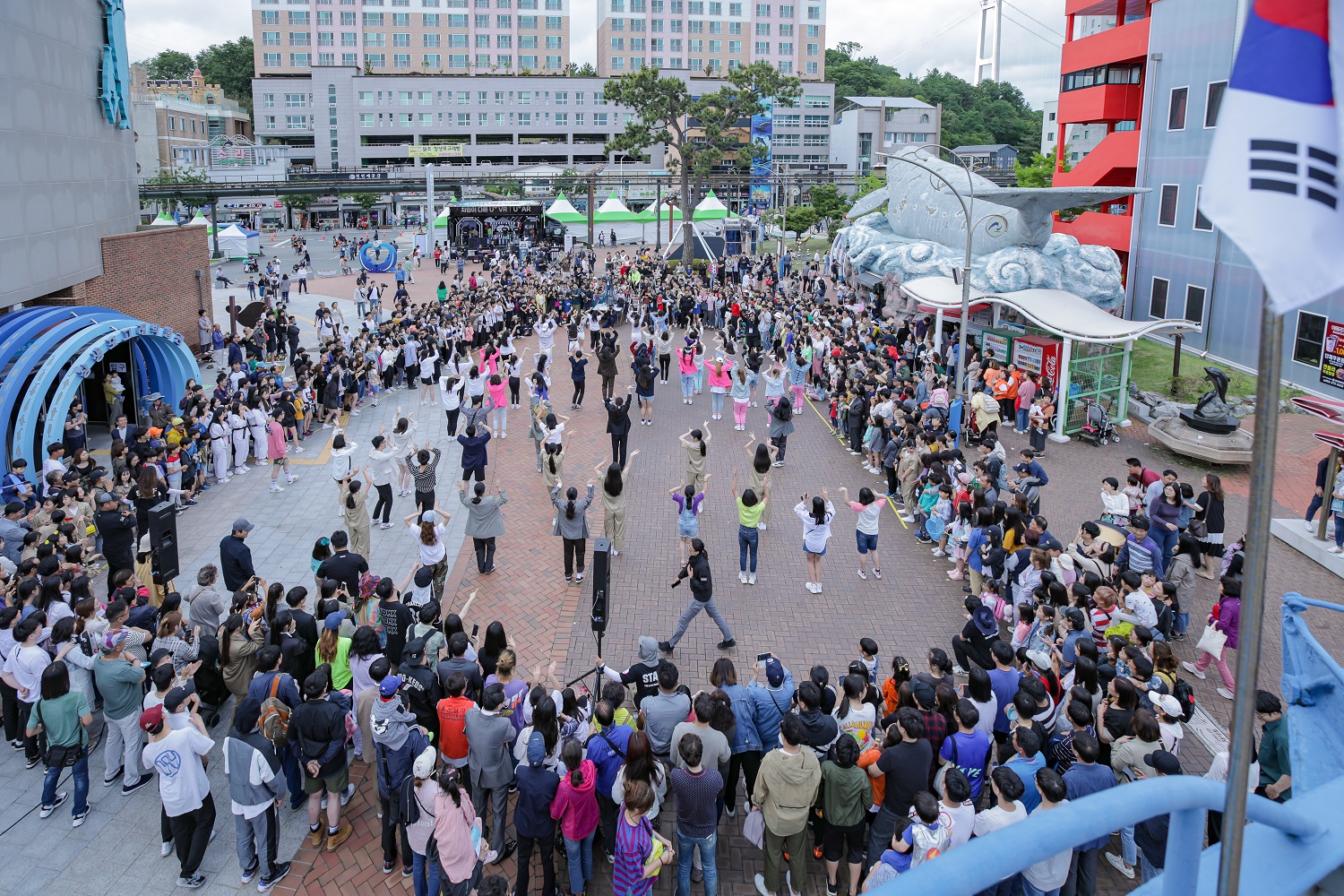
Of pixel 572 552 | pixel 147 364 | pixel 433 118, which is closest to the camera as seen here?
pixel 572 552

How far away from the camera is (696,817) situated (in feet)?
19.6

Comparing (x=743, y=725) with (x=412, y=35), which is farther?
(x=412, y=35)

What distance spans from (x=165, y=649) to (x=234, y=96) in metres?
113

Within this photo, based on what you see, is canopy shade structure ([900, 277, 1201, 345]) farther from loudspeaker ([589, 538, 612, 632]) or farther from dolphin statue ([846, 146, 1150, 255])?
loudspeaker ([589, 538, 612, 632])

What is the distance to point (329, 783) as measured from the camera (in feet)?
22.4

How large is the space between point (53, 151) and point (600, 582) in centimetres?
1586

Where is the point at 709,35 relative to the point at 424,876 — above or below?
above

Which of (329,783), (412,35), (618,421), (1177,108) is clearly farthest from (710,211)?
(412,35)

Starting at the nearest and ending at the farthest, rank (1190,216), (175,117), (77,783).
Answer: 1. (77,783)
2. (1190,216)
3. (175,117)

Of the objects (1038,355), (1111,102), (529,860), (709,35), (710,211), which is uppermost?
(709,35)

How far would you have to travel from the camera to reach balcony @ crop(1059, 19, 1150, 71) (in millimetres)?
31484

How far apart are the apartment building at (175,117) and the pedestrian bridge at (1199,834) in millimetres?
74488

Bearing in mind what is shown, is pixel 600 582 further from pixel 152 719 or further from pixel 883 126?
pixel 883 126

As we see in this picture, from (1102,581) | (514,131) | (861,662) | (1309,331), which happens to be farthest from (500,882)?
(514,131)
